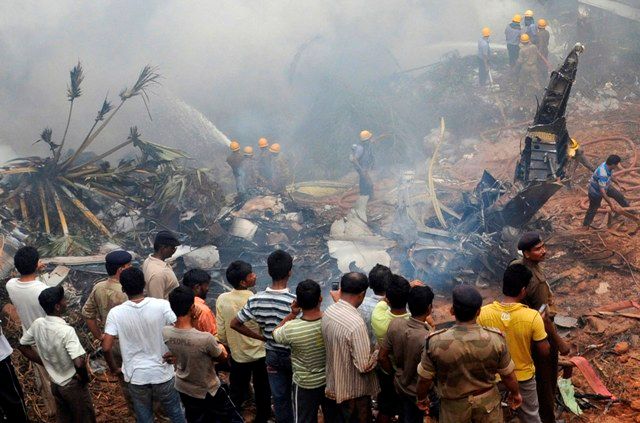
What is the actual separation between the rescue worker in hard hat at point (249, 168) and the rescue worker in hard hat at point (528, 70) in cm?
811

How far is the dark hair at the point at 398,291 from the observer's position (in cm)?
397

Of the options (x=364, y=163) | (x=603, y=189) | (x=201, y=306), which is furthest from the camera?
(x=364, y=163)

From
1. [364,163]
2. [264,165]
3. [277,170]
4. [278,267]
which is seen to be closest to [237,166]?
[264,165]

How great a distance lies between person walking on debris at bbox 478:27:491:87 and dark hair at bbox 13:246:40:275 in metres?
15.0

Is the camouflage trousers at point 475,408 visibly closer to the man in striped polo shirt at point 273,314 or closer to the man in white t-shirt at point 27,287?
the man in striped polo shirt at point 273,314

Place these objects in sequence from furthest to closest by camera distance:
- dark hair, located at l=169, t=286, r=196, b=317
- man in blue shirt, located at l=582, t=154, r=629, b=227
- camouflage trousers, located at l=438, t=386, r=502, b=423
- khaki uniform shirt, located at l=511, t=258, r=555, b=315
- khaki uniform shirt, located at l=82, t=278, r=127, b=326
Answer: man in blue shirt, located at l=582, t=154, r=629, b=227 → khaki uniform shirt, located at l=82, t=278, r=127, b=326 → khaki uniform shirt, located at l=511, t=258, r=555, b=315 → dark hair, located at l=169, t=286, r=196, b=317 → camouflage trousers, located at l=438, t=386, r=502, b=423

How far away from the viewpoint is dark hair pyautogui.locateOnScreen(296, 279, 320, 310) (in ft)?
13.2

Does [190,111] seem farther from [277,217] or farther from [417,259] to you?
[417,259]

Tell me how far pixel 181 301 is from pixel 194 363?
1.64 feet

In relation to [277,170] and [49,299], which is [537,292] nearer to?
[49,299]

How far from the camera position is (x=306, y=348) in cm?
412

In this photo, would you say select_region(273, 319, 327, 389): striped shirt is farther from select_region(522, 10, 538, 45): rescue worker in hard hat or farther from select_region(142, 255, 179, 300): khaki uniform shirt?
select_region(522, 10, 538, 45): rescue worker in hard hat

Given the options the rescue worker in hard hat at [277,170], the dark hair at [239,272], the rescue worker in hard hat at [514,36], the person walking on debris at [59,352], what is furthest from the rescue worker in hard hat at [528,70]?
the person walking on debris at [59,352]

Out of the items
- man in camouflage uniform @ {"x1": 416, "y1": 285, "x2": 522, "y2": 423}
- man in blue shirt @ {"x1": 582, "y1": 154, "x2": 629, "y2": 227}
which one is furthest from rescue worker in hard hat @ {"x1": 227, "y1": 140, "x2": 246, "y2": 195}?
man in camouflage uniform @ {"x1": 416, "y1": 285, "x2": 522, "y2": 423}
